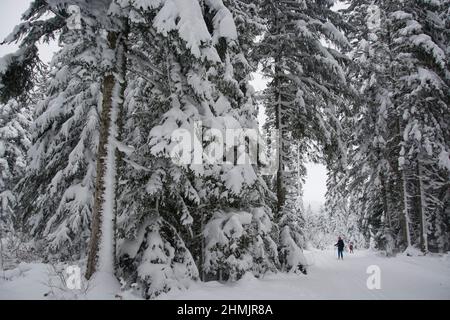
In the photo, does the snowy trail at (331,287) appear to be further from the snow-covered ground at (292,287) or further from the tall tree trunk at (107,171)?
the tall tree trunk at (107,171)

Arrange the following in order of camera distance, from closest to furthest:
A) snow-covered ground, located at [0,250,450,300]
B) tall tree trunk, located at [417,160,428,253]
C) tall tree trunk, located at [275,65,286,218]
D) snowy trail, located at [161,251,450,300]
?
1. snow-covered ground, located at [0,250,450,300]
2. snowy trail, located at [161,251,450,300]
3. tall tree trunk, located at [275,65,286,218]
4. tall tree trunk, located at [417,160,428,253]

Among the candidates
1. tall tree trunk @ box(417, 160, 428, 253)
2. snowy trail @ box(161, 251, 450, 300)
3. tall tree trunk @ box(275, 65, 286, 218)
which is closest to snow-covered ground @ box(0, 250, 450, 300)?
snowy trail @ box(161, 251, 450, 300)

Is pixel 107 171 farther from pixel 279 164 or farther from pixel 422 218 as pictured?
pixel 422 218

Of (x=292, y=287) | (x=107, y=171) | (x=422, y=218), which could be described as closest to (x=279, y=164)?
(x=292, y=287)

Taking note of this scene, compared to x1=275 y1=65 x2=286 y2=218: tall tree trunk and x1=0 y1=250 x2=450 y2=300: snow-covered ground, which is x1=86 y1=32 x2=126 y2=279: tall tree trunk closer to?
x1=0 y1=250 x2=450 y2=300: snow-covered ground

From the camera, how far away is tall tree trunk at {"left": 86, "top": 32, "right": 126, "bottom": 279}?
7.57 meters

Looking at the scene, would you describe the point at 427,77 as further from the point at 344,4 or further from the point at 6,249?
the point at 6,249

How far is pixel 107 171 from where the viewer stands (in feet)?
25.8

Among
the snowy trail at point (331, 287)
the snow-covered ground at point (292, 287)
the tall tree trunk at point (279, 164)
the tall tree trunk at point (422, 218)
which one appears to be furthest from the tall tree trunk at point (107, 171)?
the tall tree trunk at point (422, 218)

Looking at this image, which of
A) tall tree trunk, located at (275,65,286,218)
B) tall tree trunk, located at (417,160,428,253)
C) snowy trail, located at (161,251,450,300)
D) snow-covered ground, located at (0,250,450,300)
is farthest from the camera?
tall tree trunk, located at (417,160,428,253)

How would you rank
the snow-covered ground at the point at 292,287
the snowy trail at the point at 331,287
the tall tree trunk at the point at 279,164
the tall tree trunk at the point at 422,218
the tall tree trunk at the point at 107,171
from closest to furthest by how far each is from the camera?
the snow-covered ground at the point at 292,287 < the tall tree trunk at the point at 107,171 < the snowy trail at the point at 331,287 < the tall tree trunk at the point at 279,164 < the tall tree trunk at the point at 422,218

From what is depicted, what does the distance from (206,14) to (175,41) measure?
2.79m

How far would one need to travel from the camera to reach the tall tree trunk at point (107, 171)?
7.57m
